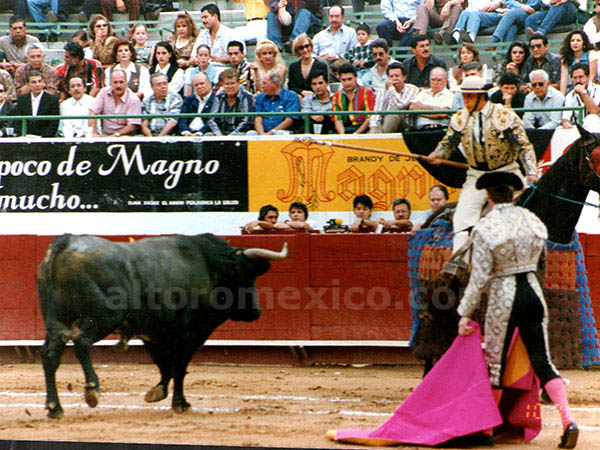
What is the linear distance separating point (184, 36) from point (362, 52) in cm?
186

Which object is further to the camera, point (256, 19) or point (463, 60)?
point (256, 19)

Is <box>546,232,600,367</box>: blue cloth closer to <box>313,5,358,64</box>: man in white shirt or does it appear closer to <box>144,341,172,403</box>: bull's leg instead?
<box>144,341,172,403</box>: bull's leg

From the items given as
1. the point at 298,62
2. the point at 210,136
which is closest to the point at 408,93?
the point at 298,62

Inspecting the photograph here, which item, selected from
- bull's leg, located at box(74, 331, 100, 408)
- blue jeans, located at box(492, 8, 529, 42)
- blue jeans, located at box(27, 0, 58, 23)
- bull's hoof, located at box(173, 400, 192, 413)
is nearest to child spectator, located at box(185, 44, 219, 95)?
blue jeans, located at box(27, 0, 58, 23)

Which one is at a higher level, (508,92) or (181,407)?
(508,92)

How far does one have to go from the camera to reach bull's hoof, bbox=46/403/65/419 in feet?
20.3

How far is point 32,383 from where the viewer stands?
785 cm

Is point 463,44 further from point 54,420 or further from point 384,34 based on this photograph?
point 54,420

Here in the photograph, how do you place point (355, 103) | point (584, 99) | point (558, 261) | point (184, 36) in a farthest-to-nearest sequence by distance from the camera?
point (184, 36) → point (355, 103) → point (584, 99) → point (558, 261)

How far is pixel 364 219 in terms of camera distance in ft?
28.7

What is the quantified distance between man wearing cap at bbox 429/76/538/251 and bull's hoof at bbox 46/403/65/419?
273 centimetres

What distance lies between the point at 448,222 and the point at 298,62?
299 cm

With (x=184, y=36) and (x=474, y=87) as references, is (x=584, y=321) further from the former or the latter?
(x=184, y=36)

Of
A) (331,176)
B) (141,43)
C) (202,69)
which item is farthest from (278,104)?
(141,43)
